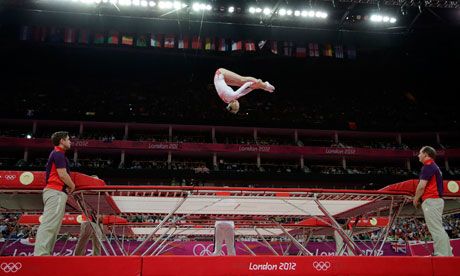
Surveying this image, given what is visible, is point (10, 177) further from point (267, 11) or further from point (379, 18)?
point (379, 18)

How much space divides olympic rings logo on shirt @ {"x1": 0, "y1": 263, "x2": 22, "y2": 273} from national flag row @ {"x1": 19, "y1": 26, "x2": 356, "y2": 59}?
21471 mm

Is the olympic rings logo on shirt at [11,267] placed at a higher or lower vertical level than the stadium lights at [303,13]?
lower

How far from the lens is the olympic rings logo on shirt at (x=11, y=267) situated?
126 inches

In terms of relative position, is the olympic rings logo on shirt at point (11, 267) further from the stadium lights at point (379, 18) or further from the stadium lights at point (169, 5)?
the stadium lights at point (379, 18)

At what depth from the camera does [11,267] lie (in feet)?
10.6

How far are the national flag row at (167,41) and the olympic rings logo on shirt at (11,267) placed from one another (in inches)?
845

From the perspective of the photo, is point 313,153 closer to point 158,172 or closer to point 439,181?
point 158,172

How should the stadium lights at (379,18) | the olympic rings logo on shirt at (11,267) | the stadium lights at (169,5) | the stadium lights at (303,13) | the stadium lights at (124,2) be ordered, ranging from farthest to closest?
the stadium lights at (379,18) → the stadium lights at (303,13) → the stadium lights at (169,5) → the stadium lights at (124,2) → the olympic rings logo on shirt at (11,267)

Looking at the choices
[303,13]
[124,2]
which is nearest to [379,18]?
[303,13]

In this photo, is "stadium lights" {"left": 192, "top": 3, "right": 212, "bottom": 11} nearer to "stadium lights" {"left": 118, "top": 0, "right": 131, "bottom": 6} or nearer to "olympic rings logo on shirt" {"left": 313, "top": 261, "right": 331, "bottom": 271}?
"stadium lights" {"left": 118, "top": 0, "right": 131, "bottom": 6}

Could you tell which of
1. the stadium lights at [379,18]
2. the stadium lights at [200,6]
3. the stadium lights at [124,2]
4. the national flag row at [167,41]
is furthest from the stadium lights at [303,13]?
the stadium lights at [124,2]

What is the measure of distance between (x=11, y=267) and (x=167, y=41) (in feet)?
71.7

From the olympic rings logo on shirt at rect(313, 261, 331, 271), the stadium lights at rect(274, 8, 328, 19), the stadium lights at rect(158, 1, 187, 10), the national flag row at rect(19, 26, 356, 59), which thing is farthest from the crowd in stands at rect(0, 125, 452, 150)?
the olympic rings logo on shirt at rect(313, 261, 331, 271)

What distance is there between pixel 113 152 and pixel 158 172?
200 inches
